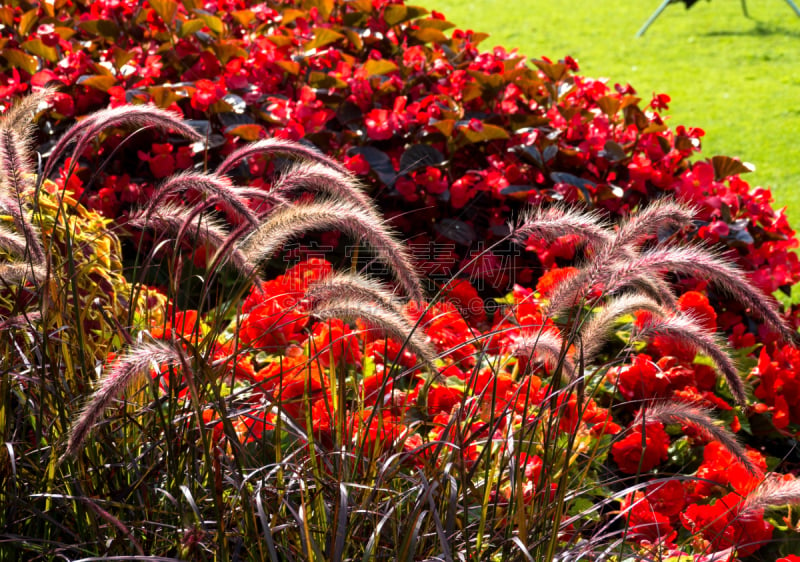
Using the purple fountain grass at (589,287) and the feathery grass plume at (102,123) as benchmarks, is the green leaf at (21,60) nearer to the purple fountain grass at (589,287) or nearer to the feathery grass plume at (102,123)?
the feathery grass plume at (102,123)

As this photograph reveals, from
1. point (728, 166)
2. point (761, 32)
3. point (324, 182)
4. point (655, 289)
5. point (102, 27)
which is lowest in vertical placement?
point (761, 32)

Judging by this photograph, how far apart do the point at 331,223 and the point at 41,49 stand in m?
2.52

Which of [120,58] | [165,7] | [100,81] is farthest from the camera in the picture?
[165,7]

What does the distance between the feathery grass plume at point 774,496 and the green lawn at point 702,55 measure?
4.48m

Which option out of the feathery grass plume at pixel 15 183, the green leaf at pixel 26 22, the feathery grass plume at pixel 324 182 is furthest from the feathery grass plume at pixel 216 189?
the green leaf at pixel 26 22

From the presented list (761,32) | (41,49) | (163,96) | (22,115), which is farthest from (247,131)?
(761,32)

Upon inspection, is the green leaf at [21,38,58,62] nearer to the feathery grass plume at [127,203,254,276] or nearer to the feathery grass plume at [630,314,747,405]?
the feathery grass plume at [127,203,254,276]

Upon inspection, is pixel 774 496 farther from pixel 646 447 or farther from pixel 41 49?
pixel 41 49

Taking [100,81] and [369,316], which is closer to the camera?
[369,316]

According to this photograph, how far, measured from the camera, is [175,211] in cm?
187

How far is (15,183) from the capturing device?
1.71 metres

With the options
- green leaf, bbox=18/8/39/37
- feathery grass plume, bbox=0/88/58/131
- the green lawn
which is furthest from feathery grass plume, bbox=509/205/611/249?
the green lawn

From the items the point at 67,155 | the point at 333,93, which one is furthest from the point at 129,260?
the point at 333,93

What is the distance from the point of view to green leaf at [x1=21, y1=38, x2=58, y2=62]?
12.0 ft
